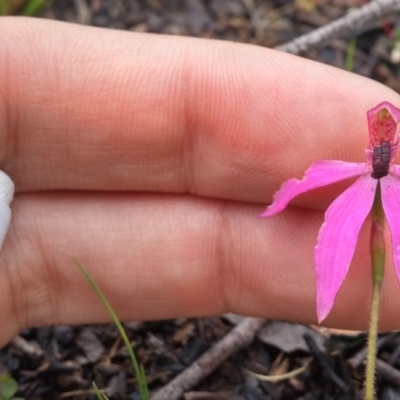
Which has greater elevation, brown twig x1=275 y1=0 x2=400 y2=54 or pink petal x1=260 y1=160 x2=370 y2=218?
brown twig x1=275 y1=0 x2=400 y2=54

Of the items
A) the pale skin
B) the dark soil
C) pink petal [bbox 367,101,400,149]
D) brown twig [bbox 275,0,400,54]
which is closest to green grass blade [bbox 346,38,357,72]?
brown twig [bbox 275,0,400,54]

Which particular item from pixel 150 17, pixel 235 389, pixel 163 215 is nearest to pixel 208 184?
pixel 163 215

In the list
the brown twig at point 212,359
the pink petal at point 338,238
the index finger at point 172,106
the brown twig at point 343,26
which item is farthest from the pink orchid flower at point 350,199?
the brown twig at point 343,26

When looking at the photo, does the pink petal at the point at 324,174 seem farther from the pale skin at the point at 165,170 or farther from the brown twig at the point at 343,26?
the brown twig at the point at 343,26

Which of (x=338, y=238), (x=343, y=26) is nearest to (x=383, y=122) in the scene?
(x=338, y=238)

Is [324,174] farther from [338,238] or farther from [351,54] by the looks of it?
[351,54]

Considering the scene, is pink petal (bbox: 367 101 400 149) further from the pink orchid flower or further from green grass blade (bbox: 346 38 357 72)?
green grass blade (bbox: 346 38 357 72)

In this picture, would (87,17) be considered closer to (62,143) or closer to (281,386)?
(62,143)
